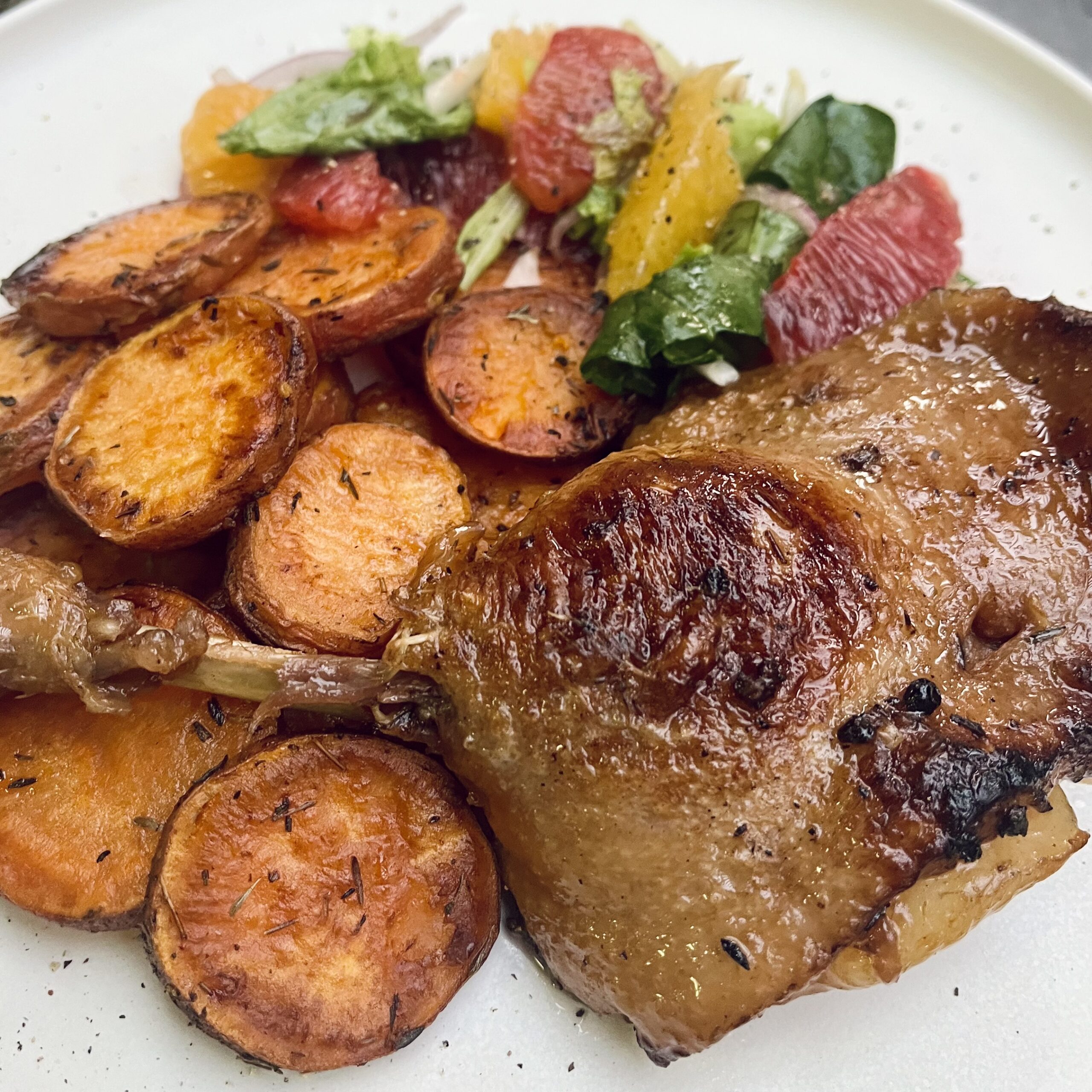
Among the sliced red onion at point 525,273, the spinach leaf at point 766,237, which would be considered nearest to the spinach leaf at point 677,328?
the spinach leaf at point 766,237

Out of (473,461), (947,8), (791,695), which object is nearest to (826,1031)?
(791,695)

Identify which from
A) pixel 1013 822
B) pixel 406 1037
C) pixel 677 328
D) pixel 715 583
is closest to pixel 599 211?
pixel 677 328

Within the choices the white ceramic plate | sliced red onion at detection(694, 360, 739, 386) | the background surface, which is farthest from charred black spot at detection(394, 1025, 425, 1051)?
the background surface

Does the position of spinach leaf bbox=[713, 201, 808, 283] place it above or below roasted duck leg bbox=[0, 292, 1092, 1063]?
above

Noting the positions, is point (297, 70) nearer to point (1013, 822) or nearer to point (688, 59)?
point (688, 59)

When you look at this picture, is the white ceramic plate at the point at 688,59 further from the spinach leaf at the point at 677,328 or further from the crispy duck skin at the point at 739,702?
the spinach leaf at the point at 677,328

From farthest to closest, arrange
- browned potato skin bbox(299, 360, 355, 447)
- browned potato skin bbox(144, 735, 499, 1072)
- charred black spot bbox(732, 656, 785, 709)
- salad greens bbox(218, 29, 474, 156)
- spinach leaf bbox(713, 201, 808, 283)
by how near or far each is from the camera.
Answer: salad greens bbox(218, 29, 474, 156)
spinach leaf bbox(713, 201, 808, 283)
browned potato skin bbox(299, 360, 355, 447)
browned potato skin bbox(144, 735, 499, 1072)
charred black spot bbox(732, 656, 785, 709)

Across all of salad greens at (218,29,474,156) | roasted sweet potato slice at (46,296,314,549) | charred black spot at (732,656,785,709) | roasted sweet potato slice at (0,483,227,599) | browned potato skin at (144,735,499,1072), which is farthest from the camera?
salad greens at (218,29,474,156)

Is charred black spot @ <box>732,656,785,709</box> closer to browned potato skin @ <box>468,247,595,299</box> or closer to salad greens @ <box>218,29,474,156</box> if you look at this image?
browned potato skin @ <box>468,247,595,299</box>
